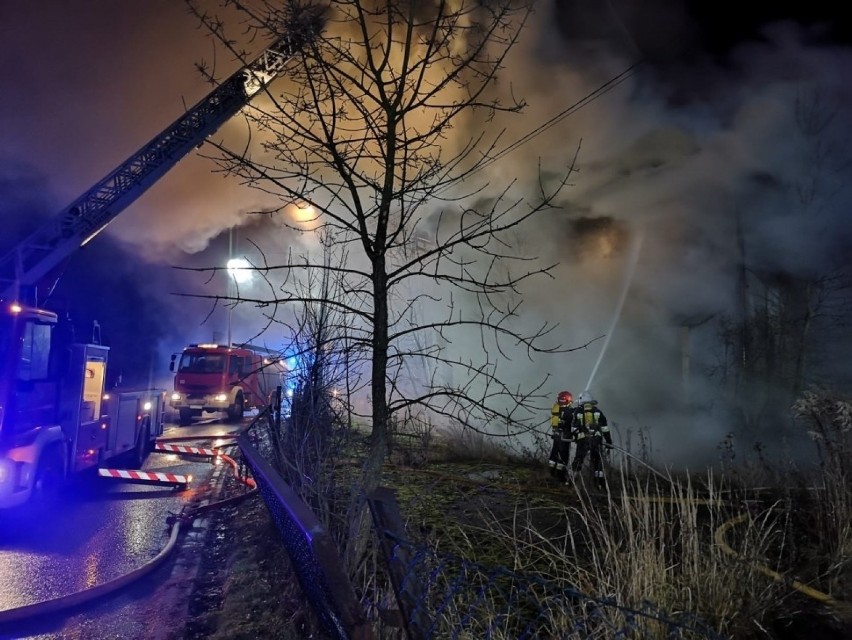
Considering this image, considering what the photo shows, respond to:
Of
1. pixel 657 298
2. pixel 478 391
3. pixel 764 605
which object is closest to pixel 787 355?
pixel 657 298

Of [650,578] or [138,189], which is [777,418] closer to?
[650,578]

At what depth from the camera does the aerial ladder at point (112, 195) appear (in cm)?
901

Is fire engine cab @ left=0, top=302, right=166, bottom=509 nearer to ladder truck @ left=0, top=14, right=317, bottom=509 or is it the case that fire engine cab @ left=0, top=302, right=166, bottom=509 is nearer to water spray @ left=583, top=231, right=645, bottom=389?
ladder truck @ left=0, top=14, right=317, bottom=509

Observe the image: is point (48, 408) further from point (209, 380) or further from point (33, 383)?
point (209, 380)

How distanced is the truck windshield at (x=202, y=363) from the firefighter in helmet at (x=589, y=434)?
12.1 m

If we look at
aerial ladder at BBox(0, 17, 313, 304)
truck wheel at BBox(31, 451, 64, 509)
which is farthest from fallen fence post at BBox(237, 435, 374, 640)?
aerial ladder at BBox(0, 17, 313, 304)

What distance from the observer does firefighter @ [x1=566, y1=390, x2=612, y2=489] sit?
7.35m

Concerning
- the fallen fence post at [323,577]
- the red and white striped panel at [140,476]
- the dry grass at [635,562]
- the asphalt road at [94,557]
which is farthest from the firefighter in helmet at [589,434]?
the red and white striped panel at [140,476]

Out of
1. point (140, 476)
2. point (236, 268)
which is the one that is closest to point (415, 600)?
point (236, 268)

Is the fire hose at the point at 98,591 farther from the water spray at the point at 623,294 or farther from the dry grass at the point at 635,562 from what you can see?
the water spray at the point at 623,294

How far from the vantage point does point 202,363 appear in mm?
16984

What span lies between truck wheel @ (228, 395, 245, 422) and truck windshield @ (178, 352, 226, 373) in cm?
119

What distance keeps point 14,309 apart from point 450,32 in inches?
218

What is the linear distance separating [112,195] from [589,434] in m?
8.79
